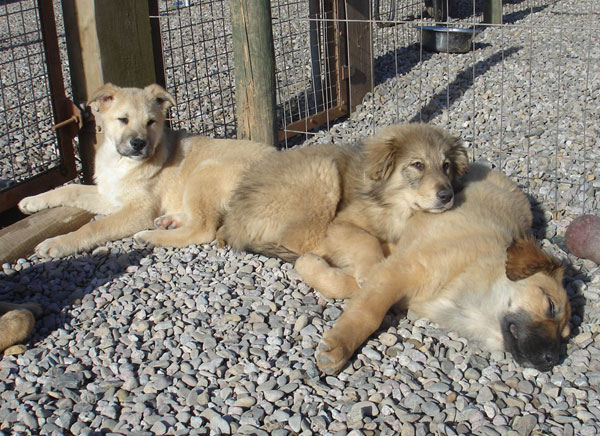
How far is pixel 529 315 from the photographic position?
3203mm

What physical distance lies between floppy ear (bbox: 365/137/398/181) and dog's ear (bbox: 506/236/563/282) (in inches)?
42.5

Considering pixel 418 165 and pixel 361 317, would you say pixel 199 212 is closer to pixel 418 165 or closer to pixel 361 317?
pixel 418 165

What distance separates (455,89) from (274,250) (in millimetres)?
4551

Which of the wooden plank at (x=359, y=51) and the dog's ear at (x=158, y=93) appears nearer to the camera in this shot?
the dog's ear at (x=158, y=93)

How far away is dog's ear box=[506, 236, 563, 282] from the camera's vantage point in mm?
3252

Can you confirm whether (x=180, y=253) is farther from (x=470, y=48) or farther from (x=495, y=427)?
(x=470, y=48)

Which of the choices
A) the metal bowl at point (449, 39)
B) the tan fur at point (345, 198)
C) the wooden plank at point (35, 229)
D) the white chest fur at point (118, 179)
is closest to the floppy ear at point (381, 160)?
the tan fur at point (345, 198)

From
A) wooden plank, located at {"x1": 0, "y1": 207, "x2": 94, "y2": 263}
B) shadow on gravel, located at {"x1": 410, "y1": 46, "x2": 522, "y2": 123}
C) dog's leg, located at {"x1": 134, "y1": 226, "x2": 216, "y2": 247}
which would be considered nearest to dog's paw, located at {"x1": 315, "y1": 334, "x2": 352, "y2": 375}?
dog's leg, located at {"x1": 134, "y1": 226, "x2": 216, "y2": 247}

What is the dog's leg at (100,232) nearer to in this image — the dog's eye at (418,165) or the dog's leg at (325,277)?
the dog's leg at (325,277)

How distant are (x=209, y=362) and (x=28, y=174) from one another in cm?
359

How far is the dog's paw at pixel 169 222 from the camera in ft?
16.8

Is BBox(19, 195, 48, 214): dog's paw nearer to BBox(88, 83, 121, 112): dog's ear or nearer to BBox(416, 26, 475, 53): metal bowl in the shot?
BBox(88, 83, 121, 112): dog's ear

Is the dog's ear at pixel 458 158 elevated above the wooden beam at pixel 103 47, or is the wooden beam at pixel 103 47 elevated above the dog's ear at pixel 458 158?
the wooden beam at pixel 103 47

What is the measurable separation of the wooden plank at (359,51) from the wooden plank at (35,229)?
3.51 meters
